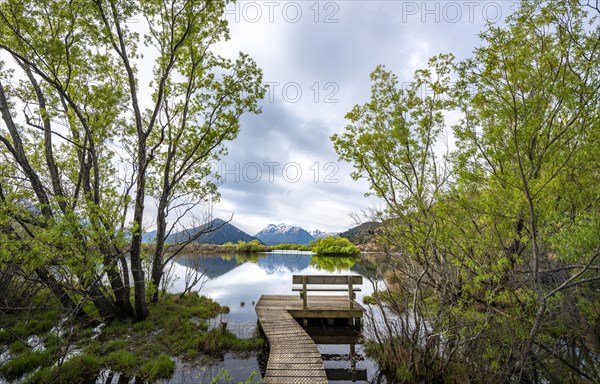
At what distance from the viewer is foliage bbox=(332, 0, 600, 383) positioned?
491 cm

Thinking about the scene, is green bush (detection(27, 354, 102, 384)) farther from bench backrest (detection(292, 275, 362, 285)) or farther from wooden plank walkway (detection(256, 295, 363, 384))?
bench backrest (detection(292, 275, 362, 285))

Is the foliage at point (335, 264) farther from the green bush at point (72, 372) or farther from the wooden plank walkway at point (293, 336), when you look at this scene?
the green bush at point (72, 372)

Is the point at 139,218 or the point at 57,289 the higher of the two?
the point at 139,218

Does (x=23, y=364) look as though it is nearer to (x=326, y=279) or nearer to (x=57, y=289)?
(x=57, y=289)

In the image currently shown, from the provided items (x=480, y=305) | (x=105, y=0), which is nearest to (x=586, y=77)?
(x=480, y=305)

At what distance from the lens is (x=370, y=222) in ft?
29.8

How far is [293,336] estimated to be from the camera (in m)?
9.00

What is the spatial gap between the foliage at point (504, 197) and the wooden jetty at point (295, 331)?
239cm

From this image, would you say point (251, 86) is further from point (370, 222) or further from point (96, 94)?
point (370, 222)

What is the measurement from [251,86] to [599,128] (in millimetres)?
10891

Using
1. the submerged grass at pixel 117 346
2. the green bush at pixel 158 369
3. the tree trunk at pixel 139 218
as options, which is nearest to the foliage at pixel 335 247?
the submerged grass at pixel 117 346

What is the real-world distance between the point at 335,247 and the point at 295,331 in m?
58.5

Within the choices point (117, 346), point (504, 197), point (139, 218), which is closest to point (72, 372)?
point (117, 346)

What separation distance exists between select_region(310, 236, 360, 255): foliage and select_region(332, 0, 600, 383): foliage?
2147 inches
